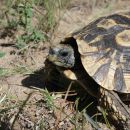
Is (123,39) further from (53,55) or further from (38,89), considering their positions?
(38,89)

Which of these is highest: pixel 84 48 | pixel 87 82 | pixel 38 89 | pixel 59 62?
pixel 84 48

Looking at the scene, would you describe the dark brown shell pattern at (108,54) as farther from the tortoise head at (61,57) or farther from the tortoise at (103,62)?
the tortoise head at (61,57)

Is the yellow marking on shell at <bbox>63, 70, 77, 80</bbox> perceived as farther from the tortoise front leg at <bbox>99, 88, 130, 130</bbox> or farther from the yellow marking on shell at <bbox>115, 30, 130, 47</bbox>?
the yellow marking on shell at <bbox>115, 30, 130, 47</bbox>

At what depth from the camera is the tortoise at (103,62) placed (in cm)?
350

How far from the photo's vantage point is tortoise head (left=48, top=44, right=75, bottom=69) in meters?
3.68

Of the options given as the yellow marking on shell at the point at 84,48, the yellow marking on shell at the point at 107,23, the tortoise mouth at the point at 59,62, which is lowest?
the tortoise mouth at the point at 59,62

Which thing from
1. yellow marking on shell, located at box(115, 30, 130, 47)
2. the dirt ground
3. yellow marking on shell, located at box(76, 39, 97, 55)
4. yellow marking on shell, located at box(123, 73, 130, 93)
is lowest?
the dirt ground

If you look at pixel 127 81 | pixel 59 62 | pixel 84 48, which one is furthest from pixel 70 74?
pixel 127 81

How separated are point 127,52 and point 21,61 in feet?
4.06

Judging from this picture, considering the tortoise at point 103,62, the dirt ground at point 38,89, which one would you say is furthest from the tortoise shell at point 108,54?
the dirt ground at point 38,89

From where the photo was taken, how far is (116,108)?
3.49 m

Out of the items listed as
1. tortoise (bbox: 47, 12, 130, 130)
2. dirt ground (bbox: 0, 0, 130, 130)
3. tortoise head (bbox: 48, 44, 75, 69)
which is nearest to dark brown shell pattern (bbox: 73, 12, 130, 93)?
tortoise (bbox: 47, 12, 130, 130)

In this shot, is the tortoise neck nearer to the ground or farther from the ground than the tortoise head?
nearer to the ground

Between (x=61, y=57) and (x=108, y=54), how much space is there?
403 mm
